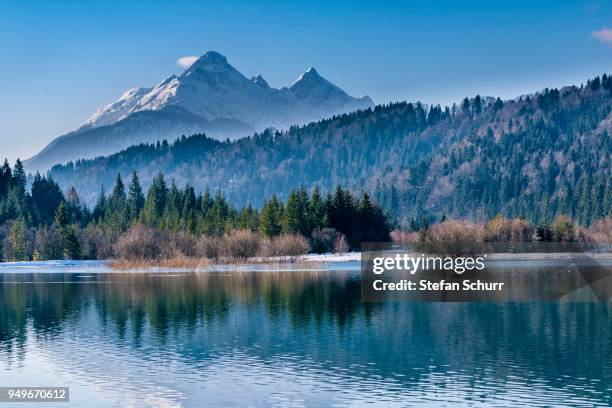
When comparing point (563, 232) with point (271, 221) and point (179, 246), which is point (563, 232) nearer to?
point (271, 221)

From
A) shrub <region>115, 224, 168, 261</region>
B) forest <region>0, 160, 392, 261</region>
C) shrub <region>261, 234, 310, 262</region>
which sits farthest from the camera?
forest <region>0, 160, 392, 261</region>

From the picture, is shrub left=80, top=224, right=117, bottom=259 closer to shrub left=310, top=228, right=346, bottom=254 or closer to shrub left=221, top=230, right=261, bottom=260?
shrub left=221, top=230, right=261, bottom=260

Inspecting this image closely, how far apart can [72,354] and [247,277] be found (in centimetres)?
5266

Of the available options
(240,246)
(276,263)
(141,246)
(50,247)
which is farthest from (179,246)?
(50,247)

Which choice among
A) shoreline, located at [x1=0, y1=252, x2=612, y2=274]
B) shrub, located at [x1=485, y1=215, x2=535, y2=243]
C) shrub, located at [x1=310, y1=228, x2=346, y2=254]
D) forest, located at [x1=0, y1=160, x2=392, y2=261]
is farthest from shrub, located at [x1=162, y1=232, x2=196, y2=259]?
shrub, located at [x1=485, y1=215, x2=535, y2=243]

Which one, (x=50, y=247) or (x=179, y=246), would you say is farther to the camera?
(x=50, y=247)

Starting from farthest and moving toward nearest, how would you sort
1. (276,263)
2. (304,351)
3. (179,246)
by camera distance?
(179,246), (276,263), (304,351)

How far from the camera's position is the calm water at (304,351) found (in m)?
35.4

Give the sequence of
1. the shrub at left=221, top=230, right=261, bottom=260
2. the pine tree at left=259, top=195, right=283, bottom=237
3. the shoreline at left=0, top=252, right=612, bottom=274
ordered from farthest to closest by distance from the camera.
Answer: the pine tree at left=259, top=195, right=283, bottom=237 → the shrub at left=221, top=230, right=261, bottom=260 → the shoreline at left=0, top=252, right=612, bottom=274

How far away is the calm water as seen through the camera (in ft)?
A: 116

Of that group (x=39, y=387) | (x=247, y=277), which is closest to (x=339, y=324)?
(x=39, y=387)

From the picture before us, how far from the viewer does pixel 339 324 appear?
2175 inches

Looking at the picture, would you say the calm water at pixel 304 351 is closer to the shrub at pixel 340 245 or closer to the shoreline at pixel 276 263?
the shoreline at pixel 276 263

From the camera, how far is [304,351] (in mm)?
45250
